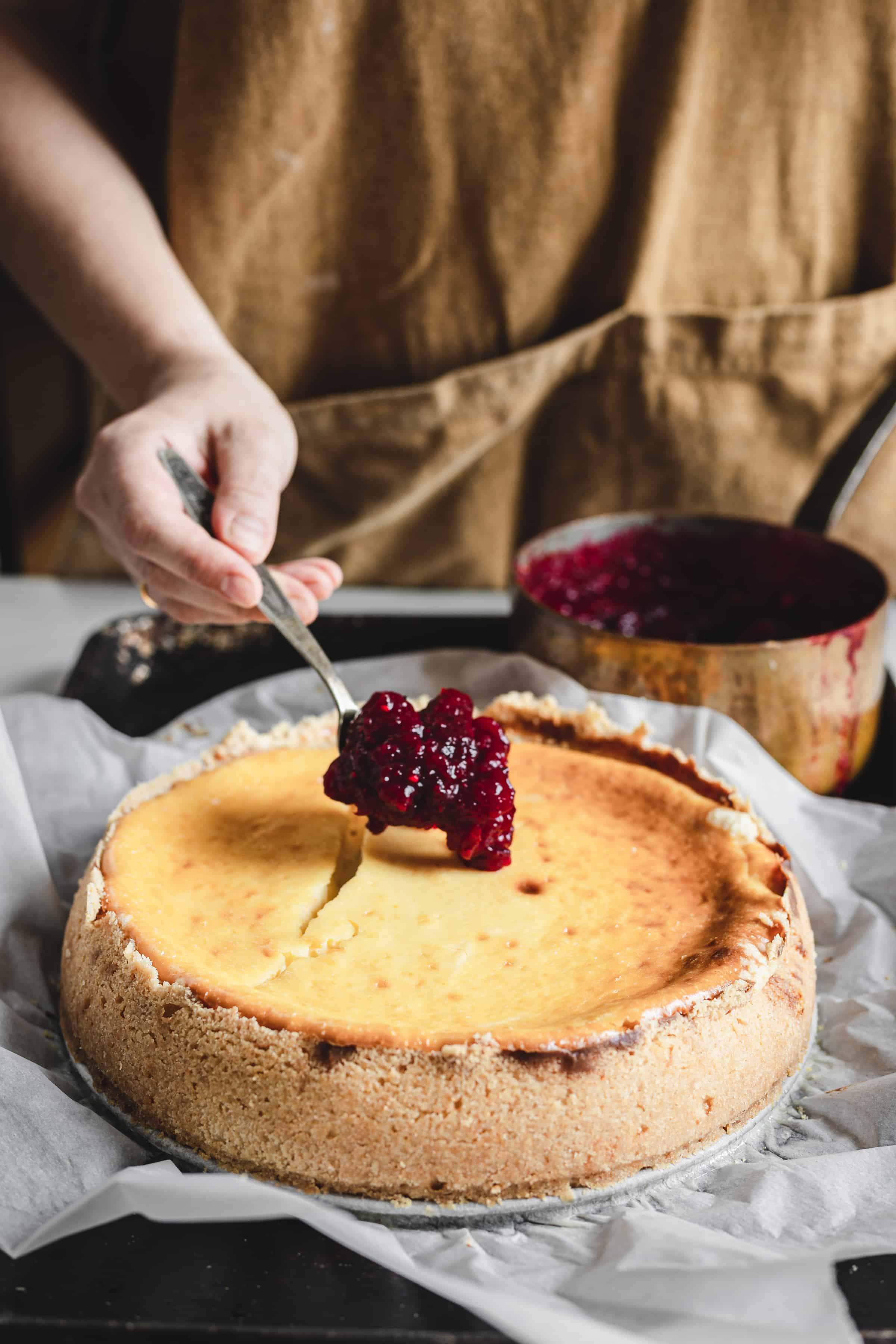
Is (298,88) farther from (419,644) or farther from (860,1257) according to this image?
(860,1257)

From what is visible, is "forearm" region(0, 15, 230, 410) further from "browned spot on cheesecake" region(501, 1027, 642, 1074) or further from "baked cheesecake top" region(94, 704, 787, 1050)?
"browned spot on cheesecake" region(501, 1027, 642, 1074)

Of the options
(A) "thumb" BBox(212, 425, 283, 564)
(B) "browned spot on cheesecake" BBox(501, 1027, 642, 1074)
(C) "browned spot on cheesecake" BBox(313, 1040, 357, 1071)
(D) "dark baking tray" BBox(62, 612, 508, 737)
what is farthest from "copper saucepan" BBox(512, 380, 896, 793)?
(C) "browned spot on cheesecake" BBox(313, 1040, 357, 1071)

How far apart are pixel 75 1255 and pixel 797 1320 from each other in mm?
591

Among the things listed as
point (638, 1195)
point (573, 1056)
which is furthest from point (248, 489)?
point (638, 1195)

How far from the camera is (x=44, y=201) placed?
2.11 meters

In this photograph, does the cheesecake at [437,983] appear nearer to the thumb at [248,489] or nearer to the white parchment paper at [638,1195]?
the white parchment paper at [638,1195]

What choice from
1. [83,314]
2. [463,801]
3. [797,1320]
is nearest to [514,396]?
[83,314]

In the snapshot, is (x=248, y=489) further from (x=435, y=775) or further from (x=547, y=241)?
(x=547, y=241)

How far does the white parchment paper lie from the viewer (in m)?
0.96

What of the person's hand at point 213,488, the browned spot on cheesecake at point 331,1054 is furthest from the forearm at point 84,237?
the browned spot on cheesecake at point 331,1054

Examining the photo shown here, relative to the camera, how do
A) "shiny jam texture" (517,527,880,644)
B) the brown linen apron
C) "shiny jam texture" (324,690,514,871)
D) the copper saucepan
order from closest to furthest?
"shiny jam texture" (324,690,514,871), the copper saucepan, "shiny jam texture" (517,527,880,644), the brown linen apron

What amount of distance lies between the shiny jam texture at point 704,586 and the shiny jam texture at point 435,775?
1.72ft

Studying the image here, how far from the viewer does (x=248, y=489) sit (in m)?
1.65

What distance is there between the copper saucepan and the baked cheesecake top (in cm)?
14
